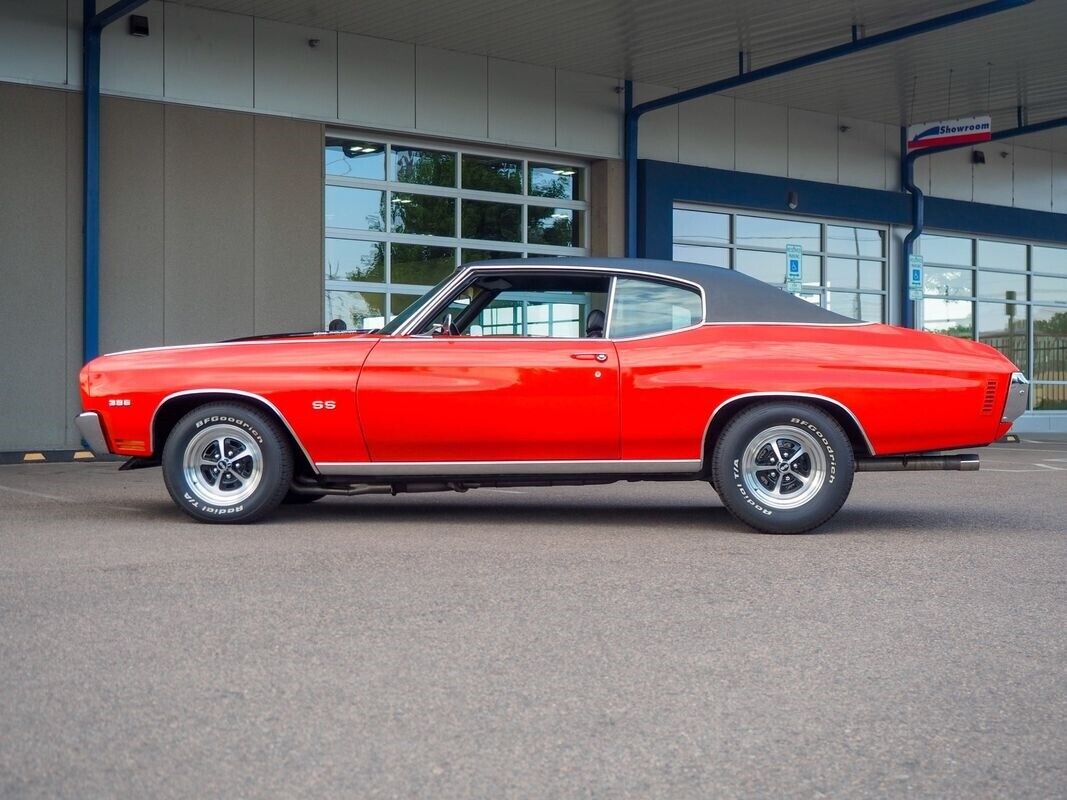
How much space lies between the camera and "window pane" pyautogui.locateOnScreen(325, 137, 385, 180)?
55.4 feet

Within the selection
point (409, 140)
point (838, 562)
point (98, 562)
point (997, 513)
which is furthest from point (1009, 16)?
point (98, 562)

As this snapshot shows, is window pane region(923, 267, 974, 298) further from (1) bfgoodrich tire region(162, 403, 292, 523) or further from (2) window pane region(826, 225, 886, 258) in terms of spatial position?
(1) bfgoodrich tire region(162, 403, 292, 523)

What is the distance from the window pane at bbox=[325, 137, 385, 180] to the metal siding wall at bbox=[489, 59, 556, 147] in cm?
164

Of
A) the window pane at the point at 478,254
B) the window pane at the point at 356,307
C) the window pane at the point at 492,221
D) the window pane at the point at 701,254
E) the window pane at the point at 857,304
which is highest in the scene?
the window pane at the point at 492,221

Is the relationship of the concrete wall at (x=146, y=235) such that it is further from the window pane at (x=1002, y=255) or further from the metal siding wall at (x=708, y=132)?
the window pane at (x=1002, y=255)

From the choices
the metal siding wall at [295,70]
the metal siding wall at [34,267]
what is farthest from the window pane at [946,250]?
the metal siding wall at [34,267]

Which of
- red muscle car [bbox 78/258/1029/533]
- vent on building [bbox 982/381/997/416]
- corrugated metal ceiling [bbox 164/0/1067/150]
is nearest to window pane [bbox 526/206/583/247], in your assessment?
corrugated metal ceiling [bbox 164/0/1067/150]

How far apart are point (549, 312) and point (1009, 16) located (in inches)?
428

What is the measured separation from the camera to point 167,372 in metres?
7.27

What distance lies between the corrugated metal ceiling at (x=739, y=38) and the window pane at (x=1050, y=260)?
6.00m

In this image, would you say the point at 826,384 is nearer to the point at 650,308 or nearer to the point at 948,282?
the point at 650,308

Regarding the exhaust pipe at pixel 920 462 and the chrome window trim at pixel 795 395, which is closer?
the chrome window trim at pixel 795 395

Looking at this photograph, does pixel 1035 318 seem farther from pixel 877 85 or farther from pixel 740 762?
pixel 740 762

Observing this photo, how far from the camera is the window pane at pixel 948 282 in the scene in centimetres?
2420
